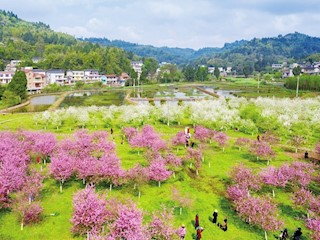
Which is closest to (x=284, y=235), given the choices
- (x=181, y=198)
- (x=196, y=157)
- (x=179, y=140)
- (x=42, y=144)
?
(x=181, y=198)

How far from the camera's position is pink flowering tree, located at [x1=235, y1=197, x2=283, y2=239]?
795 inches

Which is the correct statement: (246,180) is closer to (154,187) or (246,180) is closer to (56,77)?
(154,187)

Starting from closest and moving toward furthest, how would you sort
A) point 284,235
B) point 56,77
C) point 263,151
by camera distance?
point 284,235
point 263,151
point 56,77

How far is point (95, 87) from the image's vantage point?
130m

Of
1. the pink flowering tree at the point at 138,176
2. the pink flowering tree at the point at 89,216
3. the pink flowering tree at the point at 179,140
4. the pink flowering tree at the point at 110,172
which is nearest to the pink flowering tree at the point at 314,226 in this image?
the pink flowering tree at the point at 138,176

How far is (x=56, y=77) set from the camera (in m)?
133

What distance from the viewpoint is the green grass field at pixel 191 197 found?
2094 centimetres

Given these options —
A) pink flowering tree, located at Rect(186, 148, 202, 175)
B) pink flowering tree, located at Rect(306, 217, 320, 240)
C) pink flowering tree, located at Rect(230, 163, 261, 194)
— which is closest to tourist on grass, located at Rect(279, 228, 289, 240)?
pink flowering tree, located at Rect(306, 217, 320, 240)

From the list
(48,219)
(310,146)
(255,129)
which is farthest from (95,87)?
(48,219)

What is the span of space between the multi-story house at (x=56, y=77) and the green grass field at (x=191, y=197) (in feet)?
349

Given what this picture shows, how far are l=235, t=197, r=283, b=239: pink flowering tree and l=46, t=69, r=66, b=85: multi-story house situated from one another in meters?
123

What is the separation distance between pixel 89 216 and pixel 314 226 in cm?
1512

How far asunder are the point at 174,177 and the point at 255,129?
22.5 meters

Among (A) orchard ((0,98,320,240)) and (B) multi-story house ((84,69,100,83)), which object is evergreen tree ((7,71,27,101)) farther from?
(B) multi-story house ((84,69,100,83))
